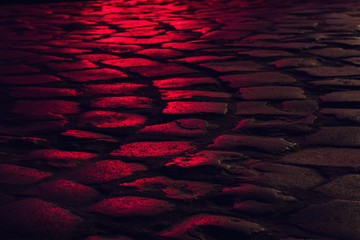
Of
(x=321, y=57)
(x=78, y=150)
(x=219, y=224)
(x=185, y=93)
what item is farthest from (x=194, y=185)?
(x=321, y=57)

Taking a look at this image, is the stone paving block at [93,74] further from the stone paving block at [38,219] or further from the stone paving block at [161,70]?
the stone paving block at [38,219]

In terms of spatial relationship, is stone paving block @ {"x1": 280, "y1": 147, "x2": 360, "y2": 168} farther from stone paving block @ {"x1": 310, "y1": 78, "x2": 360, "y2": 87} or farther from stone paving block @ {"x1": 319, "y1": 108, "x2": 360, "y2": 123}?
stone paving block @ {"x1": 310, "y1": 78, "x2": 360, "y2": 87}

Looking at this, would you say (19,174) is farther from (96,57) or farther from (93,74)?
(96,57)

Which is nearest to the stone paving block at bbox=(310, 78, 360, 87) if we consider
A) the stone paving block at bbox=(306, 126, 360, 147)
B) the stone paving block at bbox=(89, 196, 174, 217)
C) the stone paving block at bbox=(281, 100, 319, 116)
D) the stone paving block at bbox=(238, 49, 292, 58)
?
the stone paving block at bbox=(281, 100, 319, 116)

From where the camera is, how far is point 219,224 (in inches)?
66.6

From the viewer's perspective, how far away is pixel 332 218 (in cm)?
171

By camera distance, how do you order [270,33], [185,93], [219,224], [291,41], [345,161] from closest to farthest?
[219,224] → [345,161] → [185,93] → [291,41] → [270,33]

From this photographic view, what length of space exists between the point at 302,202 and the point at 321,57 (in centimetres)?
262

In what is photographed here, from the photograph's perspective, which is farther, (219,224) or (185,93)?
(185,93)

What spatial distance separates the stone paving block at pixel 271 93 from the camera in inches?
125

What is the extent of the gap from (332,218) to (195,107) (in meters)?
1.39

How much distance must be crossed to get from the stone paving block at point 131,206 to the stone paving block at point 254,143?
0.59m

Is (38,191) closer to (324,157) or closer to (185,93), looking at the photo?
(324,157)

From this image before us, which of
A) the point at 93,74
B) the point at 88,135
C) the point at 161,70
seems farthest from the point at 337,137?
the point at 93,74
